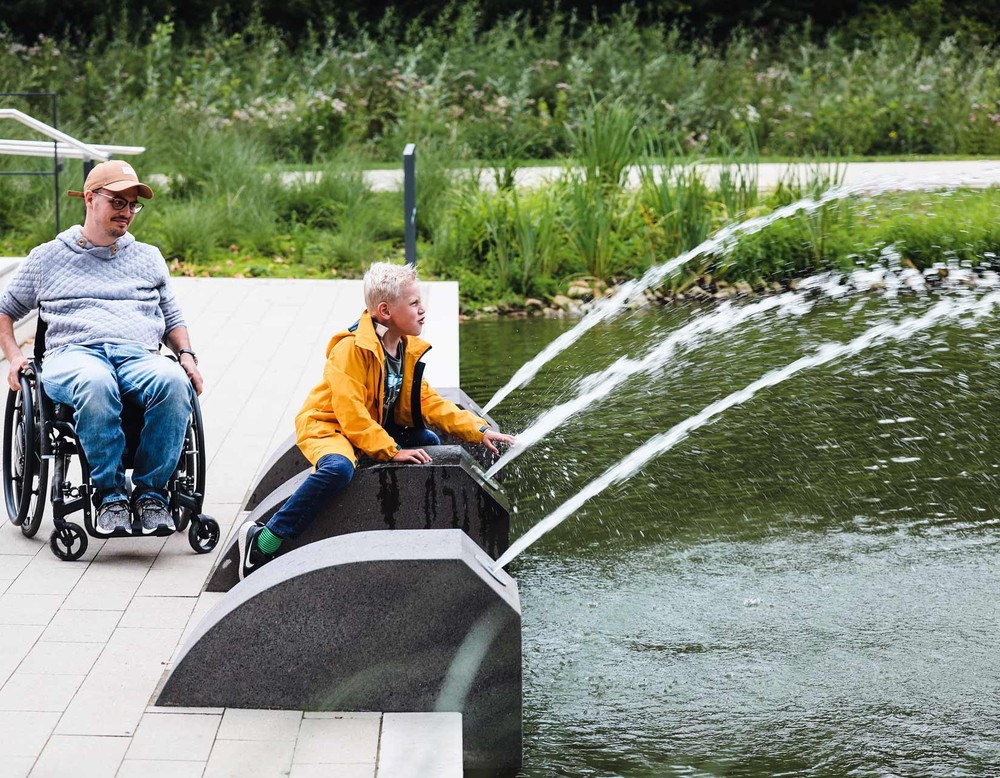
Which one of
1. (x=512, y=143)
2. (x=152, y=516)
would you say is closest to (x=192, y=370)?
(x=152, y=516)

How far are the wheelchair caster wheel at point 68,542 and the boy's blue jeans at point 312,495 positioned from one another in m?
0.92

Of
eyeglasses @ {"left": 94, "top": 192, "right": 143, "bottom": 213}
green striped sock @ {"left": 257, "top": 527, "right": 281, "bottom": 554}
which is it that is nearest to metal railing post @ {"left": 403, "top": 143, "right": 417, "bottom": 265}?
eyeglasses @ {"left": 94, "top": 192, "right": 143, "bottom": 213}

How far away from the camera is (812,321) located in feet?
35.0

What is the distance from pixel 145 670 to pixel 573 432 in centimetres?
396

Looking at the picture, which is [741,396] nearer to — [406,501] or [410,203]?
[410,203]

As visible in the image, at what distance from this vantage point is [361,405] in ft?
15.7

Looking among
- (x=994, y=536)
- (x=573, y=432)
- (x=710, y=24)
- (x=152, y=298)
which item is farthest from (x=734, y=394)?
(x=710, y=24)

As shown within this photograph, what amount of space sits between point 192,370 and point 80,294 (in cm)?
54

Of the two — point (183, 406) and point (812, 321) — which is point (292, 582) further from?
point (812, 321)

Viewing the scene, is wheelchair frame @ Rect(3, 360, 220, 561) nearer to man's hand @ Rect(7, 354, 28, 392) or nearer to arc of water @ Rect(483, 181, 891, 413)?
man's hand @ Rect(7, 354, 28, 392)

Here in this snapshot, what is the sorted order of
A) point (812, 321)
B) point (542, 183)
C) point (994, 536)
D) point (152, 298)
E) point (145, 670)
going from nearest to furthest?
point (145, 670), point (152, 298), point (994, 536), point (812, 321), point (542, 183)

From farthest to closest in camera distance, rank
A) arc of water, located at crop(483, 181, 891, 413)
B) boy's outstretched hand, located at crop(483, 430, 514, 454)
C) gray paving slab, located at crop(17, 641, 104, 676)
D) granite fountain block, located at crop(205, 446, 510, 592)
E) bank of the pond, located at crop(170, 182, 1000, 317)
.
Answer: bank of the pond, located at crop(170, 182, 1000, 317) → arc of water, located at crop(483, 181, 891, 413) → boy's outstretched hand, located at crop(483, 430, 514, 454) → granite fountain block, located at crop(205, 446, 510, 592) → gray paving slab, located at crop(17, 641, 104, 676)

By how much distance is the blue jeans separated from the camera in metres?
5.05

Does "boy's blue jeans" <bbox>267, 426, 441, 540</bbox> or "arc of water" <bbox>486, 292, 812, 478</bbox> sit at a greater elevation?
"boy's blue jeans" <bbox>267, 426, 441, 540</bbox>
